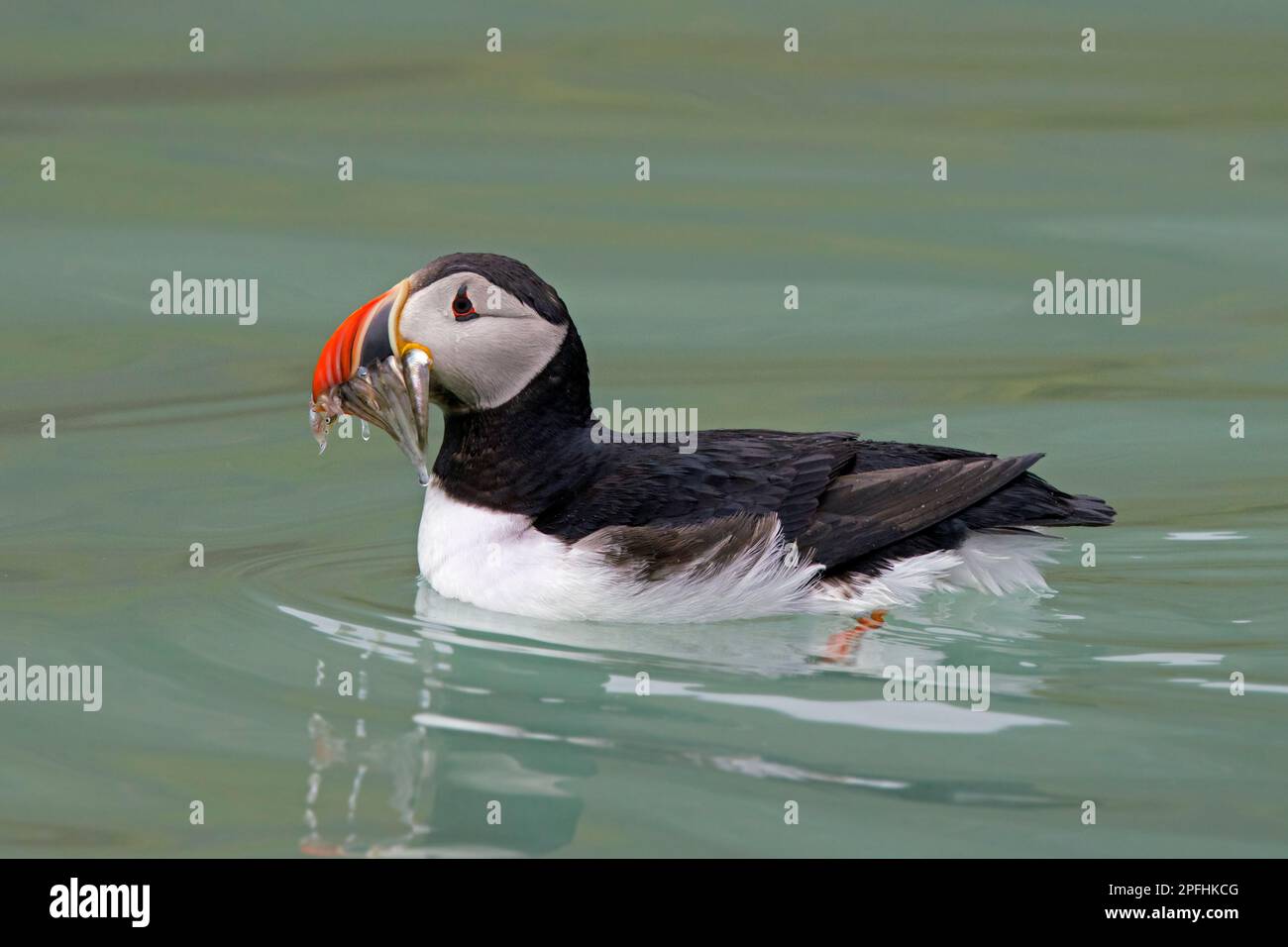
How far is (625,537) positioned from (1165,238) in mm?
5846

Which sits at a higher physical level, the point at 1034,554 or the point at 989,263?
the point at 989,263

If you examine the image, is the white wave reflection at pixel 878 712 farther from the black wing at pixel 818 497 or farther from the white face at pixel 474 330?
the white face at pixel 474 330

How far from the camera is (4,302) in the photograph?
11.5 m

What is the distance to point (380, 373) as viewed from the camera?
7598 mm

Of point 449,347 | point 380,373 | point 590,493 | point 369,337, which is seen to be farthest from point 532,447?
point 369,337

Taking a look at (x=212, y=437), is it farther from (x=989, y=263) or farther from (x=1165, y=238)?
(x=1165, y=238)

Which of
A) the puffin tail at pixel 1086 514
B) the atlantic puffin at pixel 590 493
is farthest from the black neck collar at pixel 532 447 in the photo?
the puffin tail at pixel 1086 514

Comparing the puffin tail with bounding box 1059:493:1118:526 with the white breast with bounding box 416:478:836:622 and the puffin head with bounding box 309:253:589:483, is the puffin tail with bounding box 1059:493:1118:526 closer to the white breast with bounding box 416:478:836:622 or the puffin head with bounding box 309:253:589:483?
the white breast with bounding box 416:478:836:622

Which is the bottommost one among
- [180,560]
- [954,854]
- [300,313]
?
→ [954,854]

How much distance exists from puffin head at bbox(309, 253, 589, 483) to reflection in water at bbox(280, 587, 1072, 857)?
31.7 inches

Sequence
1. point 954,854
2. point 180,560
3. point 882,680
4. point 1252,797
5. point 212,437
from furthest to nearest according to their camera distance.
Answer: point 212,437, point 180,560, point 882,680, point 1252,797, point 954,854

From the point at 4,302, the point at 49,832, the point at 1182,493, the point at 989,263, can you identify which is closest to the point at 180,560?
the point at 49,832

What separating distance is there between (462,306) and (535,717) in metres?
1.57

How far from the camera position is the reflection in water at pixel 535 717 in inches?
243
